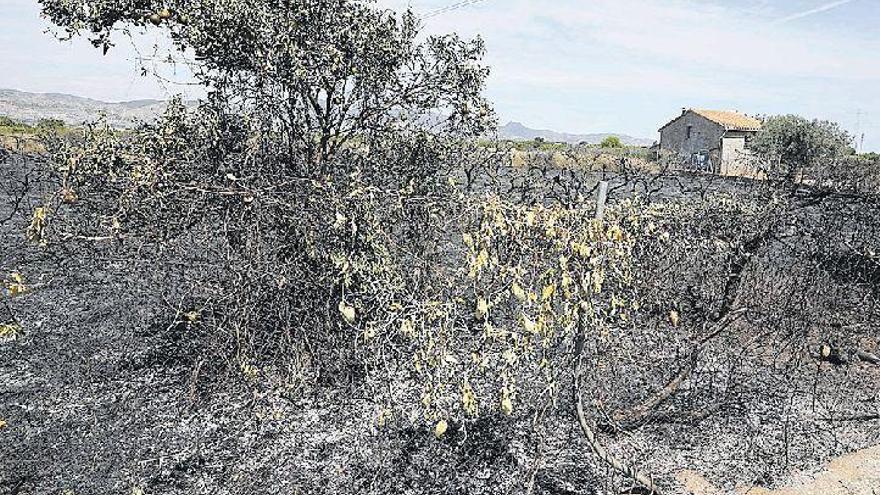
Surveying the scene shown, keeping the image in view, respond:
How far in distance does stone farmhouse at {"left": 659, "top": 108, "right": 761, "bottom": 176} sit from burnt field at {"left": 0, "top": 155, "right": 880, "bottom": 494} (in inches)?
1073

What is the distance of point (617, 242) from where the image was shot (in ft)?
11.8

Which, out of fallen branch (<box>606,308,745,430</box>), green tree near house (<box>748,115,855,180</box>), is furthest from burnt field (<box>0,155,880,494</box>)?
green tree near house (<box>748,115,855,180</box>)

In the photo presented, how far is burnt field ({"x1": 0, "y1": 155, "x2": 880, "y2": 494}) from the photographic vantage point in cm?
432

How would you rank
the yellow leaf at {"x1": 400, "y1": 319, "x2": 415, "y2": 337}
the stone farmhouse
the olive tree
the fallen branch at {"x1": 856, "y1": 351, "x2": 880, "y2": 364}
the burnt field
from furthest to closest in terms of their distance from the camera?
the stone farmhouse < the fallen branch at {"x1": 856, "y1": 351, "x2": 880, "y2": 364} < the olive tree < the burnt field < the yellow leaf at {"x1": 400, "y1": 319, "x2": 415, "y2": 337}

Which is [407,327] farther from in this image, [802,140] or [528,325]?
[802,140]

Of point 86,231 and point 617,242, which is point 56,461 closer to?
point 86,231

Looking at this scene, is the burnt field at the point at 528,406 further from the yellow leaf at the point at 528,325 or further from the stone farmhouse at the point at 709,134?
the stone farmhouse at the point at 709,134

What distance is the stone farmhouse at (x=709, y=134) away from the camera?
3628 centimetres

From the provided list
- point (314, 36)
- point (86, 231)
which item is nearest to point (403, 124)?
point (314, 36)

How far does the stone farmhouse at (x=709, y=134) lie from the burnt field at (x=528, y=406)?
2726 centimetres

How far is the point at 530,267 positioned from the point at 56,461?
3561 millimetres

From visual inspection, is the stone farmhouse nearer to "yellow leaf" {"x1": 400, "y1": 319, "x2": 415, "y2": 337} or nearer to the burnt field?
the burnt field

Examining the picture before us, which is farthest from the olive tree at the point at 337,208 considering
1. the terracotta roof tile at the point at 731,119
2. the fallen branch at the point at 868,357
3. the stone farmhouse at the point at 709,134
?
the terracotta roof tile at the point at 731,119

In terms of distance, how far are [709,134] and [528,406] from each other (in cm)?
3776
